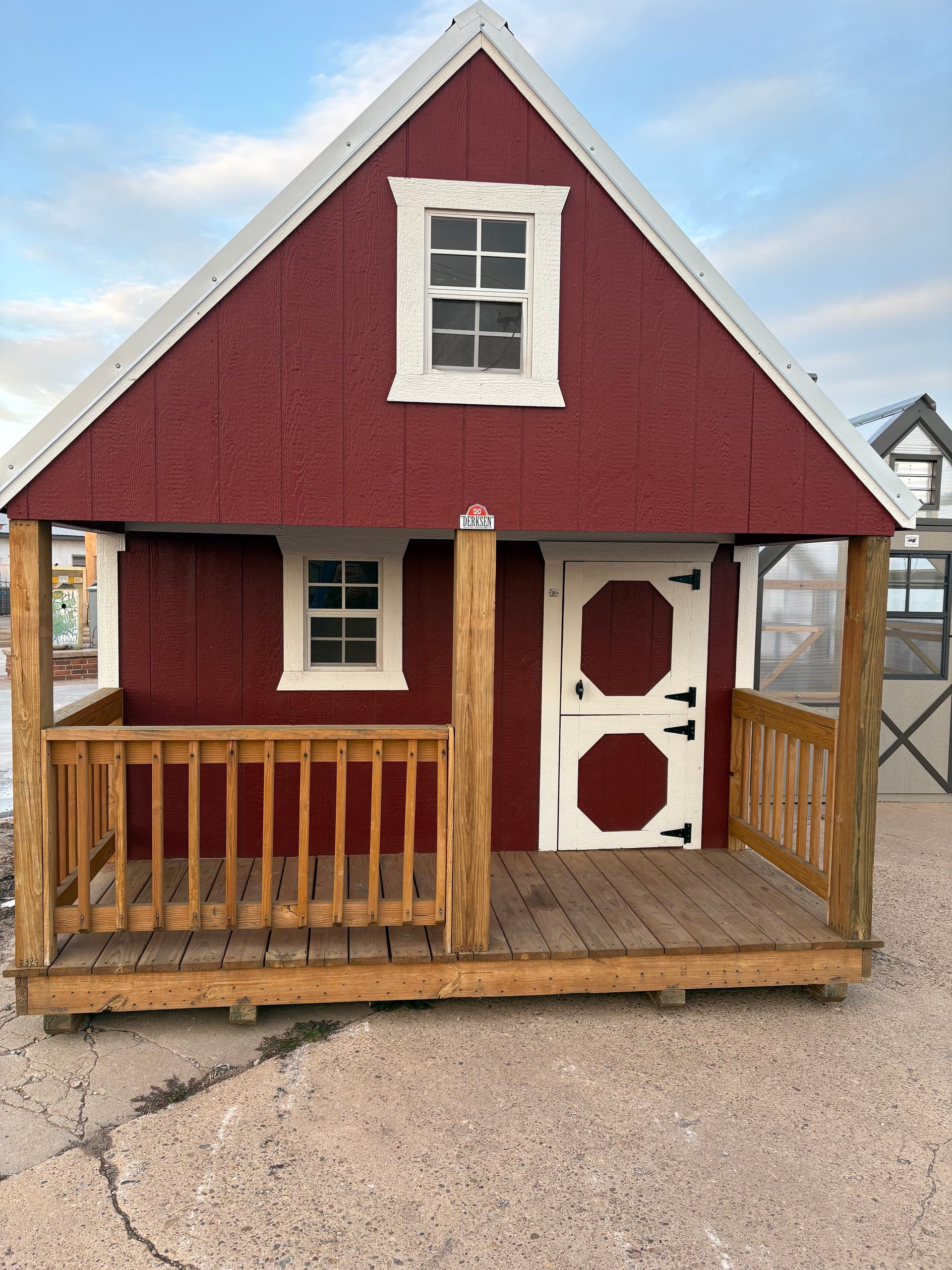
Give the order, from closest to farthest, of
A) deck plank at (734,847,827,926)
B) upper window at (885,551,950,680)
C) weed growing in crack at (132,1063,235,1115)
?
weed growing in crack at (132,1063,235,1115), deck plank at (734,847,827,926), upper window at (885,551,950,680)

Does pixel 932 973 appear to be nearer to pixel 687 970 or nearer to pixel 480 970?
pixel 687 970

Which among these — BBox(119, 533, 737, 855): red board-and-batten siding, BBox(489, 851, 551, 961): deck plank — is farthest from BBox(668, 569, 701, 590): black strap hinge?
BBox(489, 851, 551, 961): deck plank

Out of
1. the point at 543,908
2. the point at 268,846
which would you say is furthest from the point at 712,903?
the point at 268,846

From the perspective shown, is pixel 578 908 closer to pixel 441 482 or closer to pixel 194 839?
pixel 194 839

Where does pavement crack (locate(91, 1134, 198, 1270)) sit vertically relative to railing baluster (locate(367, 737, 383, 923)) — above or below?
below

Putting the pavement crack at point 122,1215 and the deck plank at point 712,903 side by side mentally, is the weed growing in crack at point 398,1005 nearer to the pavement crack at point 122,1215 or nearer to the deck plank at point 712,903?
the pavement crack at point 122,1215

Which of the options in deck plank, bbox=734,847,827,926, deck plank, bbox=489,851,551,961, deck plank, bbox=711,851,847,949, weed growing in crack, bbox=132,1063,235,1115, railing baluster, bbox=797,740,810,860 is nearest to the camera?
weed growing in crack, bbox=132,1063,235,1115

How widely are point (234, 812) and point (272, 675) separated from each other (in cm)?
165

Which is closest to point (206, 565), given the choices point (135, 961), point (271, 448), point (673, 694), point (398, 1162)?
point (271, 448)

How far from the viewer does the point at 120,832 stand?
402cm

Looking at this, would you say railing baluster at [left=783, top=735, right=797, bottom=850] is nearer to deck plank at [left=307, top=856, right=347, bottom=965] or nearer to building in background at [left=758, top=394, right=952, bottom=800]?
deck plank at [left=307, top=856, right=347, bottom=965]

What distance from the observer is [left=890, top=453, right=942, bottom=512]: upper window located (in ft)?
29.9

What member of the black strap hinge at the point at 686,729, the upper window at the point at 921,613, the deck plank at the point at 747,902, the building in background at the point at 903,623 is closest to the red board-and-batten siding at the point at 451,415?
the black strap hinge at the point at 686,729

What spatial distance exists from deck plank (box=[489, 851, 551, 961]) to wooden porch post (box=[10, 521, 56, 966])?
88.0 inches
